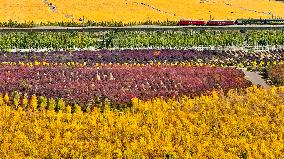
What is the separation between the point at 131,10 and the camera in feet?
325

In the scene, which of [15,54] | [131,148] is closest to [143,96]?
[131,148]

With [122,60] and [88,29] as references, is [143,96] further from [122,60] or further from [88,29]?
[88,29]

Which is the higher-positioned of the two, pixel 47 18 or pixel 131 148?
pixel 47 18

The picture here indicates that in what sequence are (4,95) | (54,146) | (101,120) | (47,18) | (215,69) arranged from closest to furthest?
(54,146) < (101,120) < (4,95) < (215,69) < (47,18)

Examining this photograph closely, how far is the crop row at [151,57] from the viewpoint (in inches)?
2018

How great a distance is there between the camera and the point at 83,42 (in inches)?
Result: 2474

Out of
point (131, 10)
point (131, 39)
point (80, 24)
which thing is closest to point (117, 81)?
point (131, 39)

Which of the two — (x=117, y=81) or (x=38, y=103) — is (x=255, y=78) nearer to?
(x=117, y=81)

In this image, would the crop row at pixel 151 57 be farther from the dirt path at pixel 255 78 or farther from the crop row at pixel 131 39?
the crop row at pixel 131 39

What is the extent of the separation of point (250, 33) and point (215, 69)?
86.6 ft

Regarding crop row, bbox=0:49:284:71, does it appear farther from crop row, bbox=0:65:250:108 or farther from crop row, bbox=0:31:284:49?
crop row, bbox=0:31:284:49

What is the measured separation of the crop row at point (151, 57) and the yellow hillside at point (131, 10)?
30.8 m

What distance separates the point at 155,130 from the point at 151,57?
22996mm

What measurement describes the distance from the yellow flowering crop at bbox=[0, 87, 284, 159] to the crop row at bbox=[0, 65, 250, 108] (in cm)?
226
